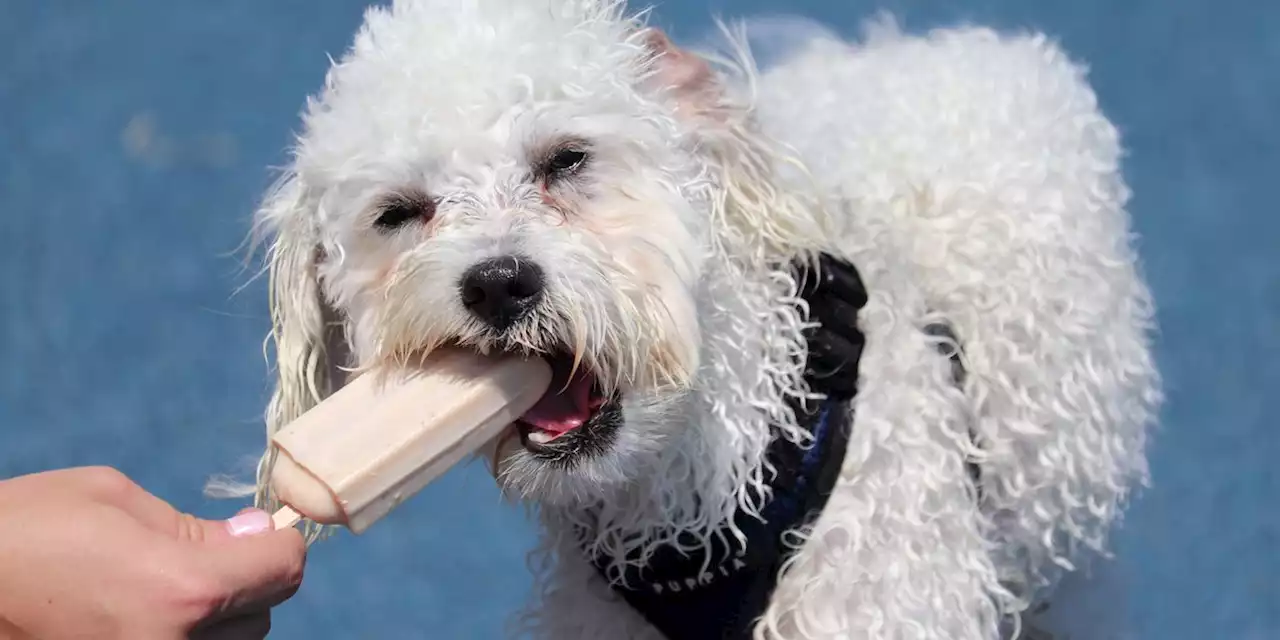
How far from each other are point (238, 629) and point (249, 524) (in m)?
0.09

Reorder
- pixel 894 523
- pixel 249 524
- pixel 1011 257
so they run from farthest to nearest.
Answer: pixel 1011 257 < pixel 894 523 < pixel 249 524

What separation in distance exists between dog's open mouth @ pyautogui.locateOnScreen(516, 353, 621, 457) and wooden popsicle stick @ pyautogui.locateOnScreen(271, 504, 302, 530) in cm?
26

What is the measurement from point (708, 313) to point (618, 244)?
0.16 metres

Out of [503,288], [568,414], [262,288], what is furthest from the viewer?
[262,288]

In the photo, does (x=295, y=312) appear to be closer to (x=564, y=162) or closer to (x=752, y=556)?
(x=564, y=162)

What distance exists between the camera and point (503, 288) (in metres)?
1.29

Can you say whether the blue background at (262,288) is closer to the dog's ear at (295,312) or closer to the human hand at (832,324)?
the dog's ear at (295,312)

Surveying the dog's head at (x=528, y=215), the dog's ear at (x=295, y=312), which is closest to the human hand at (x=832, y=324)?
the dog's head at (x=528, y=215)

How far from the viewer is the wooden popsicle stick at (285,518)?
1.23m

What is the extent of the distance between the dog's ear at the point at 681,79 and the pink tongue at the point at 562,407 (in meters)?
0.36

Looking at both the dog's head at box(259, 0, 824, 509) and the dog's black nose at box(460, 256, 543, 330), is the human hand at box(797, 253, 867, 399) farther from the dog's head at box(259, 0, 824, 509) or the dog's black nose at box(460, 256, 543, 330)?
the dog's black nose at box(460, 256, 543, 330)

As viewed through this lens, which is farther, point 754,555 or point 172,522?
point 754,555

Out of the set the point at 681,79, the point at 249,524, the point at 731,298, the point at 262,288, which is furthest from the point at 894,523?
the point at 262,288

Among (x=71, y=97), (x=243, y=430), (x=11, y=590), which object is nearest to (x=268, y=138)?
(x=71, y=97)
